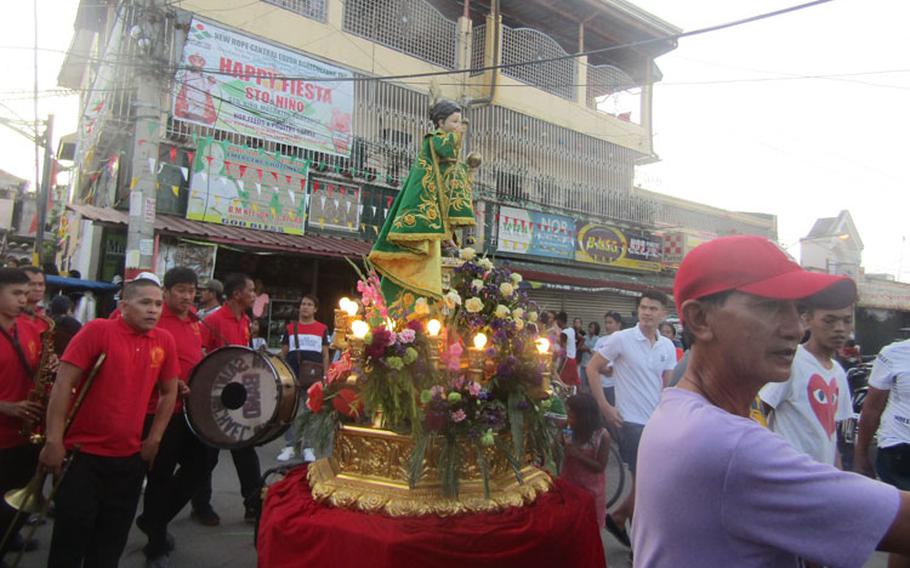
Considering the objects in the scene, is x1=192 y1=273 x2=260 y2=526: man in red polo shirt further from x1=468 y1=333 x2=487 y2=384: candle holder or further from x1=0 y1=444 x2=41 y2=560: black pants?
x1=468 y1=333 x2=487 y2=384: candle holder

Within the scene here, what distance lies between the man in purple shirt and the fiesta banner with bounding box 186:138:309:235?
35.7 ft

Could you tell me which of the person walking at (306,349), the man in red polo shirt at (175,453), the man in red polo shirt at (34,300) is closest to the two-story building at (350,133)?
the person walking at (306,349)

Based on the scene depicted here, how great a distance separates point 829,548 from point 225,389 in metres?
3.73

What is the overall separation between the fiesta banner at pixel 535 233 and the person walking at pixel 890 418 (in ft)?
38.4

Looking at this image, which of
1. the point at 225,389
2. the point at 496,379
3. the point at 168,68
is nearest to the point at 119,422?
the point at 225,389

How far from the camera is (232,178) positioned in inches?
443

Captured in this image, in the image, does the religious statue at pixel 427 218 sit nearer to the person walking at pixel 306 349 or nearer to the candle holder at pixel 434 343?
the candle holder at pixel 434 343

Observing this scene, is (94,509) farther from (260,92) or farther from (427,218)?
(260,92)

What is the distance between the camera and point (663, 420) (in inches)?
52.9

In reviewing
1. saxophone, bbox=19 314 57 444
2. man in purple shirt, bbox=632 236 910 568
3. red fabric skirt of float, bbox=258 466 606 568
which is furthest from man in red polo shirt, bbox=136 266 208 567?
man in purple shirt, bbox=632 236 910 568

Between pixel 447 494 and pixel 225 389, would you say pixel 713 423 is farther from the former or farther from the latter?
pixel 225 389

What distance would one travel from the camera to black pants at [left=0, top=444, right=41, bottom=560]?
3.54 m

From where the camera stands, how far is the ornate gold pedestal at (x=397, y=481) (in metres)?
2.85

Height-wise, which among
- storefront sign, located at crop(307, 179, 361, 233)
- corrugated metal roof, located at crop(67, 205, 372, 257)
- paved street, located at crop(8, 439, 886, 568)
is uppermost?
storefront sign, located at crop(307, 179, 361, 233)
